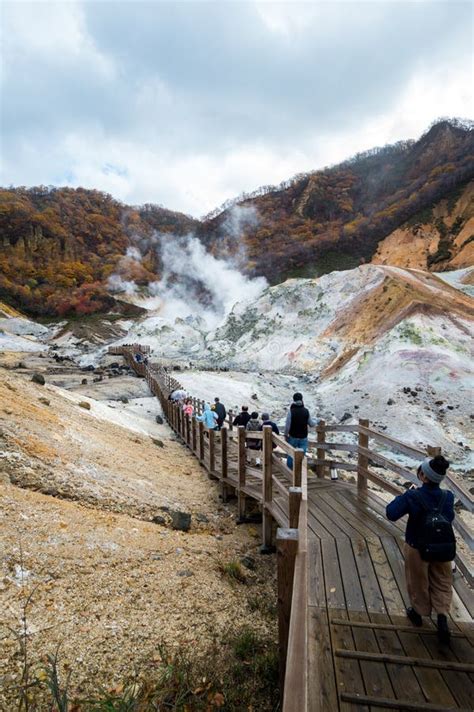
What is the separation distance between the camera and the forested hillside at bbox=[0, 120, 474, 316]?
174 feet

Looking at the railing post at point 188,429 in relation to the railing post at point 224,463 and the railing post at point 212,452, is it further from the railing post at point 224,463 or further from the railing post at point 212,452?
the railing post at point 224,463

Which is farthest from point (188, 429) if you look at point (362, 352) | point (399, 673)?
point (362, 352)

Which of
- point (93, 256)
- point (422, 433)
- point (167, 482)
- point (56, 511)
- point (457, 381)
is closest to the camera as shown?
point (56, 511)

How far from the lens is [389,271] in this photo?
32469mm

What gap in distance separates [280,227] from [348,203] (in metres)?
15.7

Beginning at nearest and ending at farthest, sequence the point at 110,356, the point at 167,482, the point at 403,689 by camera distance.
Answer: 1. the point at 403,689
2. the point at 167,482
3. the point at 110,356

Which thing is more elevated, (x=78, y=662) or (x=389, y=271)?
(x=389, y=271)

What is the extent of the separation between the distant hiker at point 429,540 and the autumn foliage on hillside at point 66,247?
76.8 metres

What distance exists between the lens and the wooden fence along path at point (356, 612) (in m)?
2.62

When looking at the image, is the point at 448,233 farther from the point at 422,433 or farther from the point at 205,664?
the point at 205,664

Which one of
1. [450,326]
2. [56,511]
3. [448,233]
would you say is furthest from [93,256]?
[56,511]

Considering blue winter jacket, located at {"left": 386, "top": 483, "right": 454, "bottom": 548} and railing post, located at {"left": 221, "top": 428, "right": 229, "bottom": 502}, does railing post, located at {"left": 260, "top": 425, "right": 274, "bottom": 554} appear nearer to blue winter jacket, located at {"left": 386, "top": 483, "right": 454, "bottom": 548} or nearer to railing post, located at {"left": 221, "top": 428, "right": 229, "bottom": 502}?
railing post, located at {"left": 221, "top": 428, "right": 229, "bottom": 502}

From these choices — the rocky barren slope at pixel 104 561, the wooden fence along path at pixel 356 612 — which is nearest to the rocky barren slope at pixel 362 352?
the wooden fence along path at pixel 356 612

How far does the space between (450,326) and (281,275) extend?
4180cm
